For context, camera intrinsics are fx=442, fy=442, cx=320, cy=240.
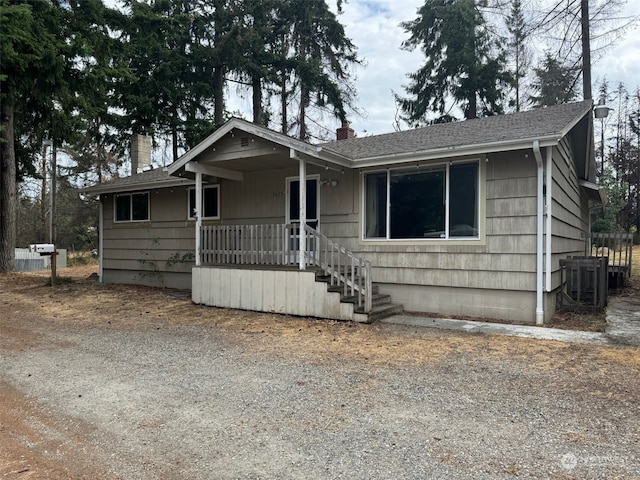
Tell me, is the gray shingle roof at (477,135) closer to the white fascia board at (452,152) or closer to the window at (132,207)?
the white fascia board at (452,152)

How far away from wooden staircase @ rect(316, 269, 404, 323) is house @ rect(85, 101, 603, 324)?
0.9 inches

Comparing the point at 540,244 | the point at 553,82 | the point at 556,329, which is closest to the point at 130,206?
the point at 540,244

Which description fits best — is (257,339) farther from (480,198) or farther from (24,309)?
(24,309)

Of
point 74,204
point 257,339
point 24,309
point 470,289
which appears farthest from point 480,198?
point 74,204

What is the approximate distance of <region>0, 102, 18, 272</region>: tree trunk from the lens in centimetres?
1466

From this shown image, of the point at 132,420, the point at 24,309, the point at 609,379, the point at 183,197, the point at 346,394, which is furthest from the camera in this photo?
the point at 183,197

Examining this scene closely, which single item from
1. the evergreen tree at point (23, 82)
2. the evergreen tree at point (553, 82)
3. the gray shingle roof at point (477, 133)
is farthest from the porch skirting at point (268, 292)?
the evergreen tree at point (553, 82)

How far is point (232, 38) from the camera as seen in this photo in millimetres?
19734

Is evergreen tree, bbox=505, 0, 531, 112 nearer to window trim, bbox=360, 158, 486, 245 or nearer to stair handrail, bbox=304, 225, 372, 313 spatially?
window trim, bbox=360, 158, 486, 245

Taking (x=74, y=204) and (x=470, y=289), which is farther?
(x=74, y=204)

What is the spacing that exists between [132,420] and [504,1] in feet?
73.3

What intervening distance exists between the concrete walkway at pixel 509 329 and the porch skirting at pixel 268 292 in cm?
103

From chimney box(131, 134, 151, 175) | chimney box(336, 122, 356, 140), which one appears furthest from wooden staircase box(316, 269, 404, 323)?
chimney box(131, 134, 151, 175)

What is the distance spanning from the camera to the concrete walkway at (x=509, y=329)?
6.10 m
